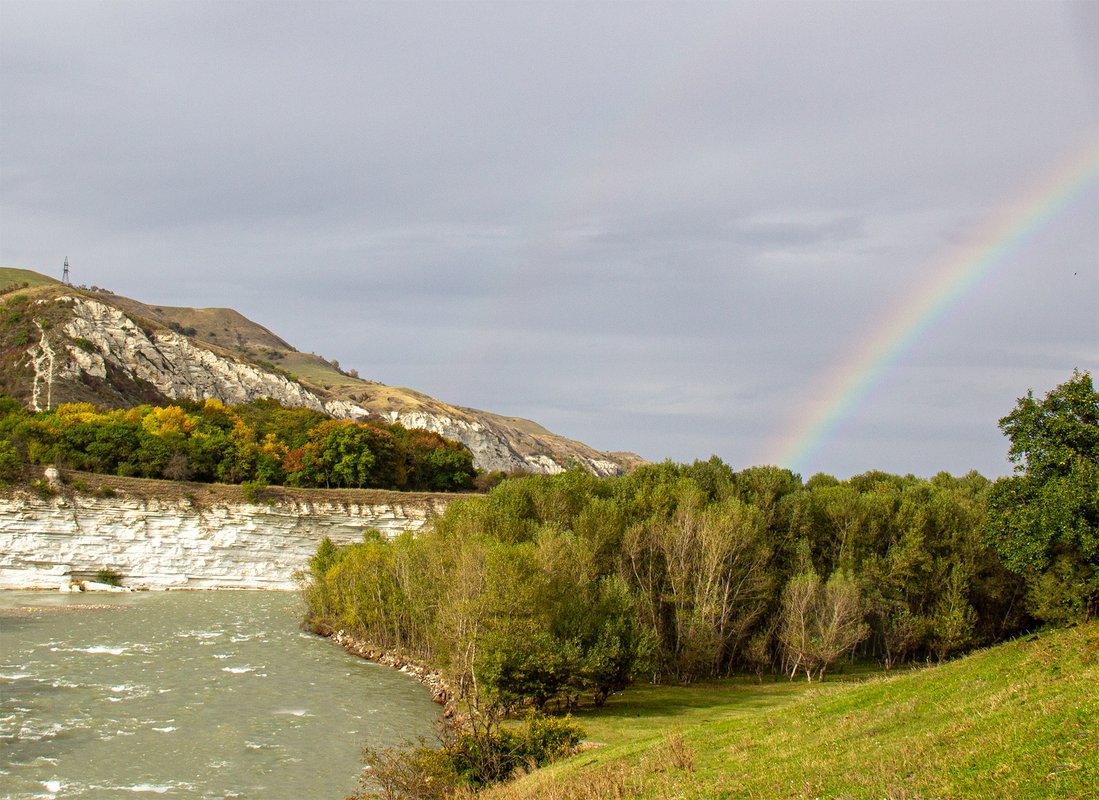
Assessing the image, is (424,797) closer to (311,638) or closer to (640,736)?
(640,736)

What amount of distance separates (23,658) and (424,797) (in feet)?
108

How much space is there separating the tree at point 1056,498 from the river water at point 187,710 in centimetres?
2208

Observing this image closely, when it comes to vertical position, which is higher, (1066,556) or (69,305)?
(69,305)

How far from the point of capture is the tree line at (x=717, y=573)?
3009 centimetres

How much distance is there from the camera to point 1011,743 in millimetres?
14672

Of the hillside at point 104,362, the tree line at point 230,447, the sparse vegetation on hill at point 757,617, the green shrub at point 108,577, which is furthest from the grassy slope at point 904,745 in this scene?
the hillside at point 104,362

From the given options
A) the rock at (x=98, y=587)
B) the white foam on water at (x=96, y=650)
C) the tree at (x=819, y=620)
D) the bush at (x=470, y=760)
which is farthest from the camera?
the rock at (x=98, y=587)

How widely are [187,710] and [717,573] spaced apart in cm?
2492

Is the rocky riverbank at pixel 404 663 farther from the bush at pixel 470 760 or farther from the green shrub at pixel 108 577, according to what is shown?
the green shrub at pixel 108 577

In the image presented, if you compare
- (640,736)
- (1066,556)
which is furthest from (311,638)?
(1066,556)

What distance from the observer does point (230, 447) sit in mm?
105812

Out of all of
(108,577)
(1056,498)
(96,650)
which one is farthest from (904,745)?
(108,577)

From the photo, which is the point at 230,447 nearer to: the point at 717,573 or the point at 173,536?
the point at 173,536

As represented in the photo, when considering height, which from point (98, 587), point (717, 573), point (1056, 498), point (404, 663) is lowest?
point (98, 587)
